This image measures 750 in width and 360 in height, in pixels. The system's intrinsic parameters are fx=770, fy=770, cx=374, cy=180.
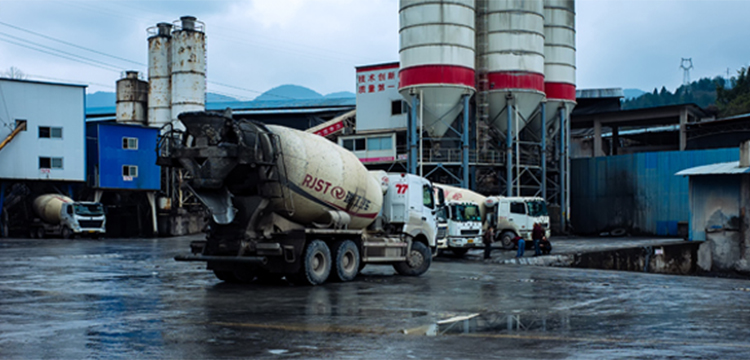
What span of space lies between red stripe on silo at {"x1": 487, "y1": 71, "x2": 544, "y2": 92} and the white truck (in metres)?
16.6

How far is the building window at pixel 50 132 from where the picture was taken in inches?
2124

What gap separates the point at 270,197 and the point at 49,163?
4175 centimetres

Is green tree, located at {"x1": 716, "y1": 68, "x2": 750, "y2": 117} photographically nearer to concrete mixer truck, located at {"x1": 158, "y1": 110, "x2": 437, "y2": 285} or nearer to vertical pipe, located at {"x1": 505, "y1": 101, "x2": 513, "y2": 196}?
vertical pipe, located at {"x1": 505, "y1": 101, "x2": 513, "y2": 196}

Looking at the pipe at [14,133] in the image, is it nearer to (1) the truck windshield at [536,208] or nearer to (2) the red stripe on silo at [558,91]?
(1) the truck windshield at [536,208]

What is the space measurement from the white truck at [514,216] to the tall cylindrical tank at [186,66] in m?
35.3

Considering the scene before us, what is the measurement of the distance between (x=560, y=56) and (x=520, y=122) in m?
7.49

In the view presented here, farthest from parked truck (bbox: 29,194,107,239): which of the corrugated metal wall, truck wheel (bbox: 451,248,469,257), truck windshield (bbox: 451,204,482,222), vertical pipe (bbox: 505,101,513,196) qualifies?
the corrugated metal wall

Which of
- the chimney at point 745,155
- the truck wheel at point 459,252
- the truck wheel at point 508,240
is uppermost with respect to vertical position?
the chimney at point 745,155

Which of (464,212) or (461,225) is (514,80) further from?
(461,225)

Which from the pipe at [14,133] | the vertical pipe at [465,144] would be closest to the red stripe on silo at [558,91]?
the vertical pipe at [465,144]

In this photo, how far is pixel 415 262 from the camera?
76.2 ft

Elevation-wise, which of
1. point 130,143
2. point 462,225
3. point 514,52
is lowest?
point 462,225

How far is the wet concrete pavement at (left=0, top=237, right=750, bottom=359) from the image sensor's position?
9.48 metres

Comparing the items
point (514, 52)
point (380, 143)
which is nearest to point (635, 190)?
point (514, 52)
